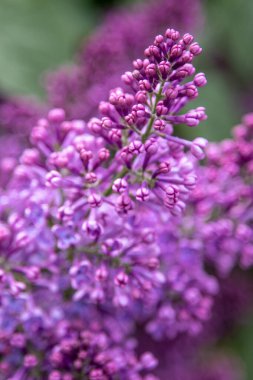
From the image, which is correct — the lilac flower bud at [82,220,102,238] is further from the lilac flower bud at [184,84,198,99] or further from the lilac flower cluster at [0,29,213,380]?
the lilac flower bud at [184,84,198,99]

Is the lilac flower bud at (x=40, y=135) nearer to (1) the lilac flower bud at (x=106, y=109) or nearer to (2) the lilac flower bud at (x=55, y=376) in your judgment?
(1) the lilac flower bud at (x=106, y=109)

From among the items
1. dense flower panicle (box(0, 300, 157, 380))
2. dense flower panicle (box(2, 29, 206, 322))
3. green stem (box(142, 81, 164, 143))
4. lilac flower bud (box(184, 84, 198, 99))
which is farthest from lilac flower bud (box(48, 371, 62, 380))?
lilac flower bud (box(184, 84, 198, 99))

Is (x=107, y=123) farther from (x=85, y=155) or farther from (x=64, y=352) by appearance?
(x=64, y=352)

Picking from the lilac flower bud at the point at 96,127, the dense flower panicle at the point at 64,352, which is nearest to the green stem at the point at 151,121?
the lilac flower bud at the point at 96,127

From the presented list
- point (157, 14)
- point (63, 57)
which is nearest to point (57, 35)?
point (63, 57)

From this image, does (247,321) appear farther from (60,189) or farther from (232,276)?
(60,189)
